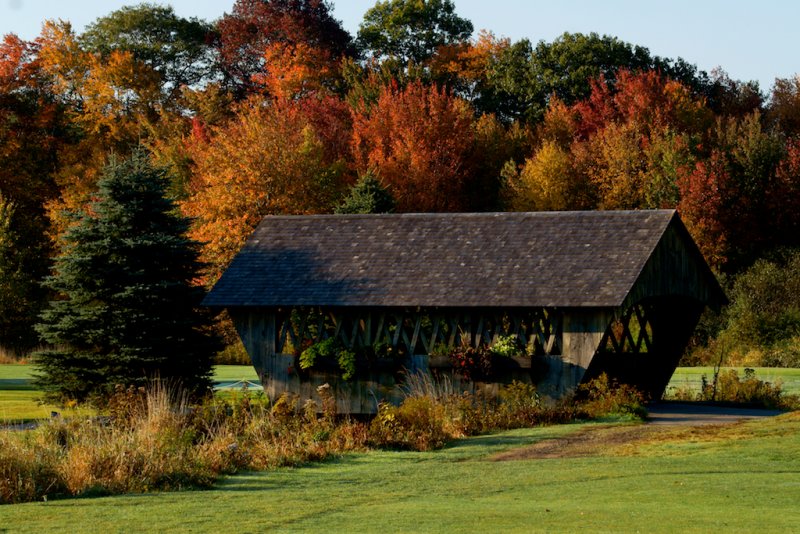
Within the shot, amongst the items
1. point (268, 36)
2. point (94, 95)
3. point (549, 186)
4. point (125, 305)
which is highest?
point (268, 36)

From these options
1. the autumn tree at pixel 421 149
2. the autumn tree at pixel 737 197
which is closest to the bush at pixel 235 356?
the autumn tree at pixel 421 149

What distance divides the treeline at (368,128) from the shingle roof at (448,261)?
16053mm

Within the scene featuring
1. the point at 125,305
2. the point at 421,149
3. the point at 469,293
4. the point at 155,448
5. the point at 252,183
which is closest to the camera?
the point at 155,448

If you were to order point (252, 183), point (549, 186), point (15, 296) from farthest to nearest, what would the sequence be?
1. point (549, 186)
2. point (15, 296)
3. point (252, 183)

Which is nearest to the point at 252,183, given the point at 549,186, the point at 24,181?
the point at 549,186

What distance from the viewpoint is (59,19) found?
62.7 meters

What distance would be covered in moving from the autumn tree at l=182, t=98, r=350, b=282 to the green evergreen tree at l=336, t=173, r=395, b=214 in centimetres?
338

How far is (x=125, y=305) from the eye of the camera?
28.3m

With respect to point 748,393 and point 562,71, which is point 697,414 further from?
point 562,71

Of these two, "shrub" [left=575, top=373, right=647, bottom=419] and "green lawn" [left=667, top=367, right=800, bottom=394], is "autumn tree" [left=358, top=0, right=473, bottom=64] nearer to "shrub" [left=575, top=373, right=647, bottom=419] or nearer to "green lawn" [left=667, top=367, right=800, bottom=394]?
"green lawn" [left=667, top=367, right=800, bottom=394]

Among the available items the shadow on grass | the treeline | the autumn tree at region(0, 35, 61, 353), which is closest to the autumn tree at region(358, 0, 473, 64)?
the treeline

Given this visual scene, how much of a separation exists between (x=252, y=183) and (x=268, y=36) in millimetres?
26990

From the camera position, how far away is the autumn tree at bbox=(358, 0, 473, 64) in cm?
7438

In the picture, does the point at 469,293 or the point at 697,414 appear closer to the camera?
the point at 697,414
